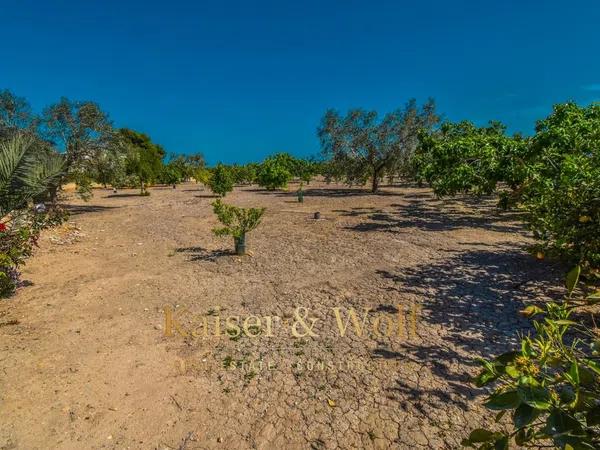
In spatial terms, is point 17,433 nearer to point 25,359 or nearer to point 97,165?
point 25,359

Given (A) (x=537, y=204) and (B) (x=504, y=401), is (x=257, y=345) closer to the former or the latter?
(B) (x=504, y=401)

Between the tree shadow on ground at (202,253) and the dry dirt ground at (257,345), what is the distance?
0.37 ft

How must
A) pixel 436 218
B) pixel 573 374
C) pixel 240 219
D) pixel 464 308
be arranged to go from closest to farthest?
1. pixel 573 374
2. pixel 464 308
3. pixel 240 219
4. pixel 436 218

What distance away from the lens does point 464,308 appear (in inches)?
265

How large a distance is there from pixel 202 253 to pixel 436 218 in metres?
11.9

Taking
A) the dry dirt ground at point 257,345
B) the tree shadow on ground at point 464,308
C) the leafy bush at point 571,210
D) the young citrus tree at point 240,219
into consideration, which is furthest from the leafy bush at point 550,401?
the young citrus tree at point 240,219

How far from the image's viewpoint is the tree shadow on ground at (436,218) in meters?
14.6

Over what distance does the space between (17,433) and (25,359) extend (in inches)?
65.3

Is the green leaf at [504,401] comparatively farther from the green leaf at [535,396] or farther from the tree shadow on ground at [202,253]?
the tree shadow on ground at [202,253]

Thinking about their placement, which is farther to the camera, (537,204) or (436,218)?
(436,218)

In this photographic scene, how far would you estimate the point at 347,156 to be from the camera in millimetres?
29953

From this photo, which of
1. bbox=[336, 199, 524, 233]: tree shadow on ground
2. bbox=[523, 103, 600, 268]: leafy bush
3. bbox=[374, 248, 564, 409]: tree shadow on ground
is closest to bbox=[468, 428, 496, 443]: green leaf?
bbox=[523, 103, 600, 268]: leafy bush

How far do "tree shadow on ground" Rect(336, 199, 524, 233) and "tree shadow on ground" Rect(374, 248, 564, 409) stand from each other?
176 inches

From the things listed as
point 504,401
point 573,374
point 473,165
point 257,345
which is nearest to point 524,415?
point 504,401
